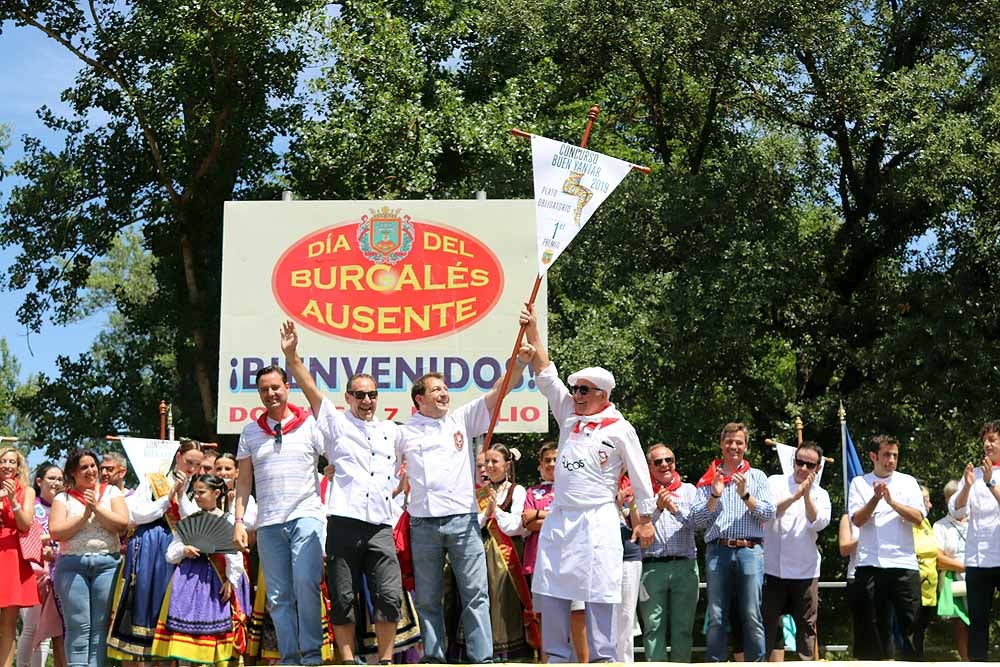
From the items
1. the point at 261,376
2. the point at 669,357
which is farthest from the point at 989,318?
the point at 261,376

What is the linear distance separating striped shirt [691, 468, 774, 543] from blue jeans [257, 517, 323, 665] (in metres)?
2.56

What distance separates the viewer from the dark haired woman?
8.80m

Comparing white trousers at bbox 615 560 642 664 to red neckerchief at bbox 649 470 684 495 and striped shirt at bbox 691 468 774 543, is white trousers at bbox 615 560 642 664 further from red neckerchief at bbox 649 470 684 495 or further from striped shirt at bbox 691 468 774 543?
red neckerchief at bbox 649 470 684 495

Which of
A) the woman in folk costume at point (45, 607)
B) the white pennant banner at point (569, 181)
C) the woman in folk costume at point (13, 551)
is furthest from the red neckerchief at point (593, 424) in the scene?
the woman in folk costume at point (45, 607)

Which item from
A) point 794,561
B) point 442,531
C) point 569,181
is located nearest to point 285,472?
point 442,531

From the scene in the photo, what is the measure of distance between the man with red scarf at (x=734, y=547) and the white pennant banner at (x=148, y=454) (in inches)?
189

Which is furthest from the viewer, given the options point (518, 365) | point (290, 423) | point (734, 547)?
point (734, 547)

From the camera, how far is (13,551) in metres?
8.84

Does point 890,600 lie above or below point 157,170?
below

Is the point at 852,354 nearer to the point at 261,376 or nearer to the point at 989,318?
the point at 989,318

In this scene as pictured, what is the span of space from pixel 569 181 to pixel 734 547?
2.53 m

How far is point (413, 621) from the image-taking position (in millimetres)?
8812

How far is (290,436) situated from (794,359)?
566 inches

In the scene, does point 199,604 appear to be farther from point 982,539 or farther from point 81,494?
point 982,539
